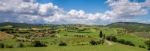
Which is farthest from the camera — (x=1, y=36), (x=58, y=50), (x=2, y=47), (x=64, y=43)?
(x=1, y=36)

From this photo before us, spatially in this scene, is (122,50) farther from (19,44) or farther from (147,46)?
(19,44)

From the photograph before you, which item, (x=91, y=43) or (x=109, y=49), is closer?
(x=109, y=49)

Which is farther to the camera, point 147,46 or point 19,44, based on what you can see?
point 147,46

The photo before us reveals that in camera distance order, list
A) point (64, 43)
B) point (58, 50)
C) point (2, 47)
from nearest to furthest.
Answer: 1. point (58, 50)
2. point (2, 47)
3. point (64, 43)

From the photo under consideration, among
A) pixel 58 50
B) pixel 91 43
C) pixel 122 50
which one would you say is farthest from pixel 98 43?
pixel 58 50

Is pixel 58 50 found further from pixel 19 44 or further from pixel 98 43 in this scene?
pixel 98 43

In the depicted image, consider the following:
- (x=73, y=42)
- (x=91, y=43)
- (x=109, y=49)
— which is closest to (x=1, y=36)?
(x=73, y=42)

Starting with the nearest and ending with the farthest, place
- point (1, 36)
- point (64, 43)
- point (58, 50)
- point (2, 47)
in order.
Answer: point (58, 50), point (2, 47), point (64, 43), point (1, 36)

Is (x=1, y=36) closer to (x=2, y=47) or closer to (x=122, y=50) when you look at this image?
(x=2, y=47)
